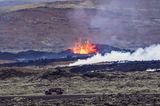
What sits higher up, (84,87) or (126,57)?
(126,57)

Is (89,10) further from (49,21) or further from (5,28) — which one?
(5,28)

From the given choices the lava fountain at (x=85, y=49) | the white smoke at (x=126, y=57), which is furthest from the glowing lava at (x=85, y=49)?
the white smoke at (x=126, y=57)

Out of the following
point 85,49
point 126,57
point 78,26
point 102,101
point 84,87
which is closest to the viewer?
point 102,101

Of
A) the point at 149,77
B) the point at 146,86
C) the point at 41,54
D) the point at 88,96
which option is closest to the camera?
the point at 88,96

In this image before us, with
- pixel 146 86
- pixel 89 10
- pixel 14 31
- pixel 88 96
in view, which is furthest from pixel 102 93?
pixel 89 10

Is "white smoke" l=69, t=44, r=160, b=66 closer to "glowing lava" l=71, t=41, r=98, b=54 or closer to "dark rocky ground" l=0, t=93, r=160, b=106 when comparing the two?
"glowing lava" l=71, t=41, r=98, b=54

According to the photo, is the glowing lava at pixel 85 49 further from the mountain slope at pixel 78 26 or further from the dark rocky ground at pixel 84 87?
the dark rocky ground at pixel 84 87

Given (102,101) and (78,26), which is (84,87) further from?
(78,26)

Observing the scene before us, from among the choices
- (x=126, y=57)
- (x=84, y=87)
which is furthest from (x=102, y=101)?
(x=126, y=57)

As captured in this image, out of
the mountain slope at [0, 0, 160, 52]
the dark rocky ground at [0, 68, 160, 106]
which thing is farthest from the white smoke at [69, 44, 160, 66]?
the mountain slope at [0, 0, 160, 52]

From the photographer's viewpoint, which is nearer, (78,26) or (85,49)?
(85,49)

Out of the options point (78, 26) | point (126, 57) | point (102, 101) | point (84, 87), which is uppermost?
point (78, 26)
